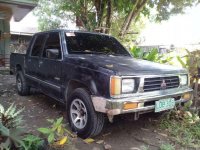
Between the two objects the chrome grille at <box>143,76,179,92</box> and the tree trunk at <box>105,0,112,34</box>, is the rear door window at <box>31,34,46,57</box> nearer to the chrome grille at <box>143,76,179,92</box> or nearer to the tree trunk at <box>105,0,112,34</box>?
the chrome grille at <box>143,76,179,92</box>

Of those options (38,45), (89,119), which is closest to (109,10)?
(38,45)

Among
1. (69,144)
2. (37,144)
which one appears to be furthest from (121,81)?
(37,144)

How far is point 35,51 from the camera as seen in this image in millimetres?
5625

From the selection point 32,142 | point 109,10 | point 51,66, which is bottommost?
point 32,142

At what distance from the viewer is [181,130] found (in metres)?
4.11

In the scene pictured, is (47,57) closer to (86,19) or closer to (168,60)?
(168,60)

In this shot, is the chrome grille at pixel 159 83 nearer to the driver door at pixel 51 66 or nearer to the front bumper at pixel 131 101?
the front bumper at pixel 131 101

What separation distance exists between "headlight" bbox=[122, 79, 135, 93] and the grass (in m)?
1.24

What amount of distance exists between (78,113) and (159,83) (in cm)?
140

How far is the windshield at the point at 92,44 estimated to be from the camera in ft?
14.8

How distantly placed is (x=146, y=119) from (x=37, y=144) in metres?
2.59

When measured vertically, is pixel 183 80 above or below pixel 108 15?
below

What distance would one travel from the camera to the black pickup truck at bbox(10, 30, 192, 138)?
3262 mm

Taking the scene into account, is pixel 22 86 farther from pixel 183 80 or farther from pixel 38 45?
pixel 183 80
